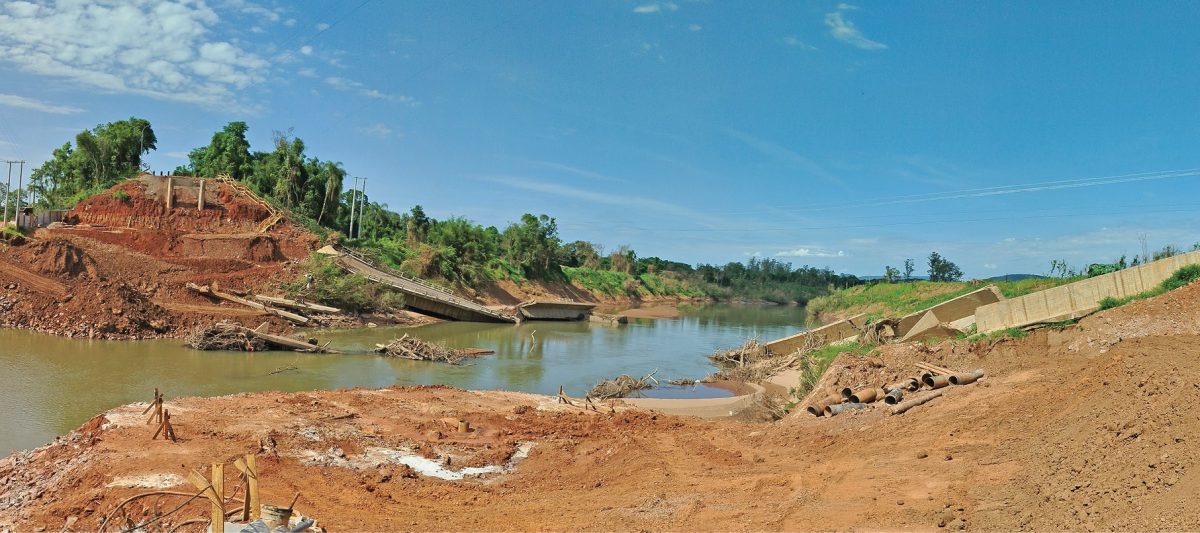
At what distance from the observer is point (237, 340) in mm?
23688

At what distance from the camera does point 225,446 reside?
1023 centimetres

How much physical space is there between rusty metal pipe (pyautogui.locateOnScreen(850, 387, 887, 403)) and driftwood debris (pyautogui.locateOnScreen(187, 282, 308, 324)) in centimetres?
2577

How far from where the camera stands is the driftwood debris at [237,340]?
2355cm

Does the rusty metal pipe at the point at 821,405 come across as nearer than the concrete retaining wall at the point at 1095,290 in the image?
Yes

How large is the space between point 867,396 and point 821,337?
1259 centimetres

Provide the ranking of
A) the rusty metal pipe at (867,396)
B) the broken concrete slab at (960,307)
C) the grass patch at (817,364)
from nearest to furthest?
the rusty metal pipe at (867,396) < the grass patch at (817,364) < the broken concrete slab at (960,307)

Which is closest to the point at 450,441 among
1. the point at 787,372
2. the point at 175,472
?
the point at 175,472

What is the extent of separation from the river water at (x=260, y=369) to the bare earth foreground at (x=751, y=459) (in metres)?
3.47

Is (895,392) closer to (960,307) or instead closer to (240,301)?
(960,307)

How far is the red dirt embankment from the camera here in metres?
25.3

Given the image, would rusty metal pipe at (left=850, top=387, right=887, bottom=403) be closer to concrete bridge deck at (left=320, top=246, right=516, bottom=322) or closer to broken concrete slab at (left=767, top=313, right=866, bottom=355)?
broken concrete slab at (left=767, top=313, right=866, bottom=355)

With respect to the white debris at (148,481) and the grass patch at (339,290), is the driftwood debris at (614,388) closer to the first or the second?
the white debris at (148,481)

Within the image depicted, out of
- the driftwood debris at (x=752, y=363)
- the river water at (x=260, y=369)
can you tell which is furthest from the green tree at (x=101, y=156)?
the driftwood debris at (x=752, y=363)

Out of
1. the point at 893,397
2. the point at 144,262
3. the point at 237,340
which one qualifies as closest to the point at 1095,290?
the point at 893,397
